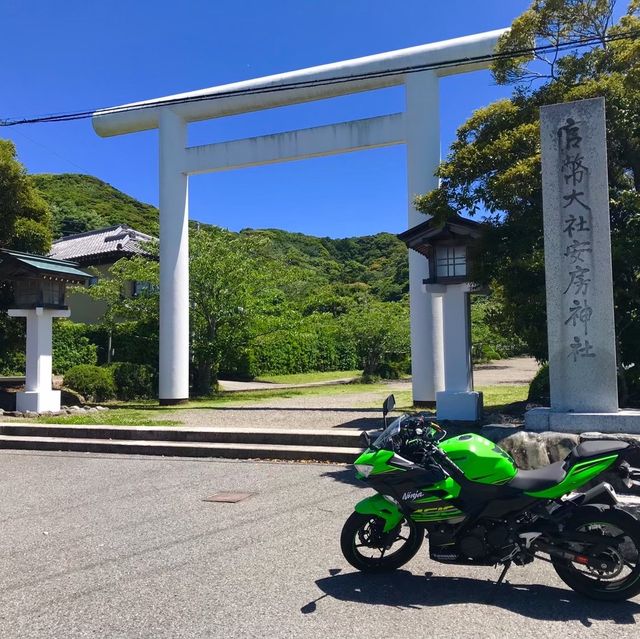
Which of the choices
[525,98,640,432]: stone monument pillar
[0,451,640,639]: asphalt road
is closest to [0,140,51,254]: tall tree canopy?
[0,451,640,639]: asphalt road

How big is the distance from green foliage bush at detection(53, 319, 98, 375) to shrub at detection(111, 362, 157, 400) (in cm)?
411

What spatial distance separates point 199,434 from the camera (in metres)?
10.0

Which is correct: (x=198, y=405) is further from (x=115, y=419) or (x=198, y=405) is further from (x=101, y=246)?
(x=101, y=246)

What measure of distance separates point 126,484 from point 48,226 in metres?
11.9

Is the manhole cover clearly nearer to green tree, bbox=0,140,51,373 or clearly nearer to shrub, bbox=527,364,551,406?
shrub, bbox=527,364,551,406

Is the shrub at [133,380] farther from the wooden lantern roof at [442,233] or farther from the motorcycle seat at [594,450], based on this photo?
the motorcycle seat at [594,450]

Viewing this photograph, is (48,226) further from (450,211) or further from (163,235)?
(450,211)

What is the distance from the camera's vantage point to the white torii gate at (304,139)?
13516 mm

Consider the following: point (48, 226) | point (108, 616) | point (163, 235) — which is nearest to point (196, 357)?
point (163, 235)

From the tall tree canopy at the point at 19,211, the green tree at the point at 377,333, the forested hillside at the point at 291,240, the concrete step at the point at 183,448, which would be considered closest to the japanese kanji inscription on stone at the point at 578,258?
the concrete step at the point at 183,448

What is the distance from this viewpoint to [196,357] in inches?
736

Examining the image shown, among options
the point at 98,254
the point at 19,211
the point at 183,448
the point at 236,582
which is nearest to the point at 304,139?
the point at 19,211

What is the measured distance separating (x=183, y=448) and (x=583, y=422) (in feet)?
19.2

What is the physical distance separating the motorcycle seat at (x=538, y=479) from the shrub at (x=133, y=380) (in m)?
15.4
